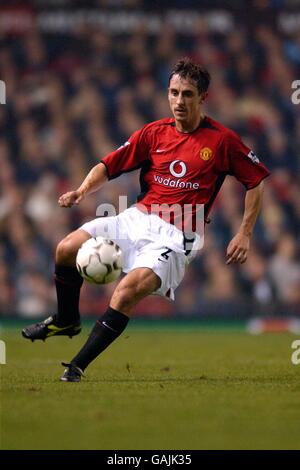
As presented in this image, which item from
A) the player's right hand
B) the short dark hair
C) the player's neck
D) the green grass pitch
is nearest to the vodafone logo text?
the player's neck

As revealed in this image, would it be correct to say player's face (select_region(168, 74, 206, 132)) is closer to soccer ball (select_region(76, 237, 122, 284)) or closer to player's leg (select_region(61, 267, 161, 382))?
soccer ball (select_region(76, 237, 122, 284))

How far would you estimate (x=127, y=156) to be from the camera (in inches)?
316

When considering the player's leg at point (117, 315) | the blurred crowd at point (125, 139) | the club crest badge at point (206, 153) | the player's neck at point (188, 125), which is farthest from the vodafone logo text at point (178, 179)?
the blurred crowd at point (125, 139)

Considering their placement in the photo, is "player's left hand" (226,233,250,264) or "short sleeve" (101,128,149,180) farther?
"short sleeve" (101,128,149,180)

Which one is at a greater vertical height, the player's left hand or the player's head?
the player's head

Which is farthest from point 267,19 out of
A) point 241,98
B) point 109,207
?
point 109,207

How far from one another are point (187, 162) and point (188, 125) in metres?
0.31

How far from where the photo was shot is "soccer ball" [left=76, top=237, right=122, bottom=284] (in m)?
7.30

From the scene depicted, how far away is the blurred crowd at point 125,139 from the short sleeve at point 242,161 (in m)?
8.17

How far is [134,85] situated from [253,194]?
11.3 metres

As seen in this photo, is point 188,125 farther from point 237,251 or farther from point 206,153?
point 237,251

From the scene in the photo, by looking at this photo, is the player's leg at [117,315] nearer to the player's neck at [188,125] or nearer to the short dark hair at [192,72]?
the player's neck at [188,125]

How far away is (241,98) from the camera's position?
61.0ft

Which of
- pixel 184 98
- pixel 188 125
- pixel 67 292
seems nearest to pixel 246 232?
pixel 188 125
